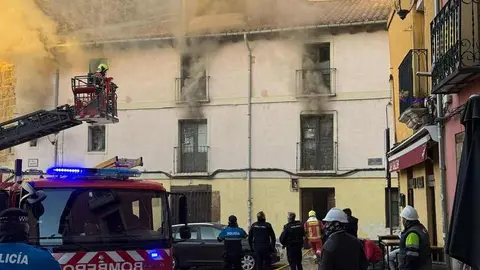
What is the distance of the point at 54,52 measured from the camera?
44.4ft

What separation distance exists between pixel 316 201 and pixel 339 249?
16.1m

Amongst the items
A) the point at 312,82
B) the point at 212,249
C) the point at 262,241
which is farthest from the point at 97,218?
the point at 312,82

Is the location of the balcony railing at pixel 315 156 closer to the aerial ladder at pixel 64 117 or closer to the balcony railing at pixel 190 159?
the balcony railing at pixel 190 159

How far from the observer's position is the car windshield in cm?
608

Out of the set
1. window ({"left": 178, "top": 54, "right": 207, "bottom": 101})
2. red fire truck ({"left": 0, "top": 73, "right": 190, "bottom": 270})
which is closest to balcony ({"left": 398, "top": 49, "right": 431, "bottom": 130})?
red fire truck ({"left": 0, "top": 73, "right": 190, "bottom": 270})

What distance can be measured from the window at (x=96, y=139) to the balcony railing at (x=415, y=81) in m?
14.2

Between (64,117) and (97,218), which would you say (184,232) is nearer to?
(97,218)

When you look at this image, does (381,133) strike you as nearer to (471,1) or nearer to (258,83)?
(258,83)

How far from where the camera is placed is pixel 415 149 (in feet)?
33.7

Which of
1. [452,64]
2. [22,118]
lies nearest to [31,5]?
[22,118]

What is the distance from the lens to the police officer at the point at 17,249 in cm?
320

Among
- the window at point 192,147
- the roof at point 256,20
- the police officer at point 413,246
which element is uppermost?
the roof at point 256,20

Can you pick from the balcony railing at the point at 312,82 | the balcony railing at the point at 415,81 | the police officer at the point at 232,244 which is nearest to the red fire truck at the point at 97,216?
the police officer at the point at 232,244

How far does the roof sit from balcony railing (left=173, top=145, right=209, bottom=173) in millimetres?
4473
